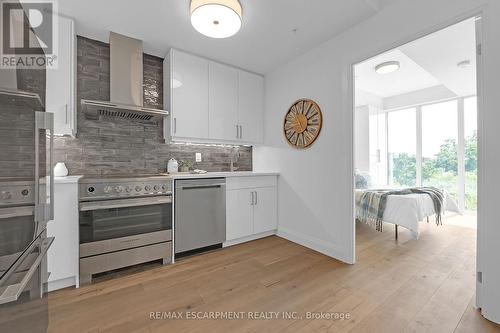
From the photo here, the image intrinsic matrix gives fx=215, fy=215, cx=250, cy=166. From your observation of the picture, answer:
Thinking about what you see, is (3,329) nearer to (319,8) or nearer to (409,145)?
(319,8)

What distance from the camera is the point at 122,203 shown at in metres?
Result: 2.07

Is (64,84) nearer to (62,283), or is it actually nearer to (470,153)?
(62,283)

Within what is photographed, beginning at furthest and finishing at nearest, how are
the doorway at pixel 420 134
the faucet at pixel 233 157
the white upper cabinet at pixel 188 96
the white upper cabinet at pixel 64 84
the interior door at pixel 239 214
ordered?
the faucet at pixel 233 157
the doorway at pixel 420 134
the interior door at pixel 239 214
the white upper cabinet at pixel 188 96
the white upper cabinet at pixel 64 84

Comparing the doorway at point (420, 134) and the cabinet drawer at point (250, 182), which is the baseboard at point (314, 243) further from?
the cabinet drawer at point (250, 182)

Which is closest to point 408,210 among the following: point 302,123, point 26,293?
point 302,123

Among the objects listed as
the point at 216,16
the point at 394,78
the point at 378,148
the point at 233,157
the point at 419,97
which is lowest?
the point at 233,157

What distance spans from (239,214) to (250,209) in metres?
0.19

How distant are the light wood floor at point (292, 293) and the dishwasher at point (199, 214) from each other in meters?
0.18

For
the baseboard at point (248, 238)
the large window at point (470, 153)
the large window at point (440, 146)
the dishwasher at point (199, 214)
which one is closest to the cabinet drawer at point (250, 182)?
the dishwasher at point (199, 214)

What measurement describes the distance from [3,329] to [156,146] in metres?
2.36

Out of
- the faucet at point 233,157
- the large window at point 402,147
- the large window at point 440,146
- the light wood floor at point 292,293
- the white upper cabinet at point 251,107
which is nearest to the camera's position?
the light wood floor at point 292,293

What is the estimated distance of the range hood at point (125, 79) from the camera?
2375 millimetres

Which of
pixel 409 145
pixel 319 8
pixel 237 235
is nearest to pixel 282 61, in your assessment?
pixel 319 8

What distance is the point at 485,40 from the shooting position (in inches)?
59.9
